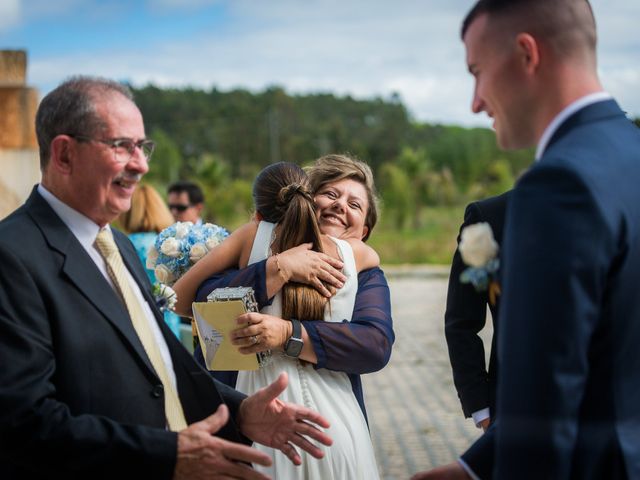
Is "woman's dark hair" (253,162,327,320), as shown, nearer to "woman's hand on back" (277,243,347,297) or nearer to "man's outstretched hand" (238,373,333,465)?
"woman's hand on back" (277,243,347,297)

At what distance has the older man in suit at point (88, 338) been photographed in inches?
91.3

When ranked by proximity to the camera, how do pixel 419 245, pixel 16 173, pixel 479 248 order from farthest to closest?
pixel 419 245, pixel 16 173, pixel 479 248

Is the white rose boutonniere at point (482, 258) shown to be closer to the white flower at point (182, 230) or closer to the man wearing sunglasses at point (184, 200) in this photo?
the white flower at point (182, 230)

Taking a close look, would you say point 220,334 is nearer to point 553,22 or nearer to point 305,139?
point 553,22

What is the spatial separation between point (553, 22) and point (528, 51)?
0.31 feet

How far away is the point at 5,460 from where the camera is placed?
2432 mm

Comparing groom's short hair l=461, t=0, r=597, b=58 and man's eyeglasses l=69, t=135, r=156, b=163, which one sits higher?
groom's short hair l=461, t=0, r=597, b=58

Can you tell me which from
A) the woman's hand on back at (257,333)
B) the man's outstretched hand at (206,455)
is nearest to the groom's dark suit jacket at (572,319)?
the man's outstretched hand at (206,455)

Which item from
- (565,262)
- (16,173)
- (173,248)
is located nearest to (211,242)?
(173,248)

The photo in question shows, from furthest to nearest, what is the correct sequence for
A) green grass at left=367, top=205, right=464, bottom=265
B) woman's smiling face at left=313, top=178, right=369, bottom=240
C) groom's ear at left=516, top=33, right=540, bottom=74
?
green grass at left=367, top=205, right=464, bottom=265
woman's smiling face at left=313, top=178, right=369, bottom=240
groom's ear at left=516, top=33, right=540, bottom=74

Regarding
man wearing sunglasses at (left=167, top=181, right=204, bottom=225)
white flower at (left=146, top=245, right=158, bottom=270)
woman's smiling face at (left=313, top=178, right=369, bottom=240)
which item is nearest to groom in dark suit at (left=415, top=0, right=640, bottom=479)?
woman's smiling face at (left=313, top=178, right=369, bottom=240)

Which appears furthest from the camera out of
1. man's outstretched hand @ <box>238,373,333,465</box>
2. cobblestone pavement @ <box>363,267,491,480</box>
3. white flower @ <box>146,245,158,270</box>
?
cobblestone pavement @ <box>363,267,491,480</box>

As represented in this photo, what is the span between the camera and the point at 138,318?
2.66 m

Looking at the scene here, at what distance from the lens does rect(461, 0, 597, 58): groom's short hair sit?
2.09m
